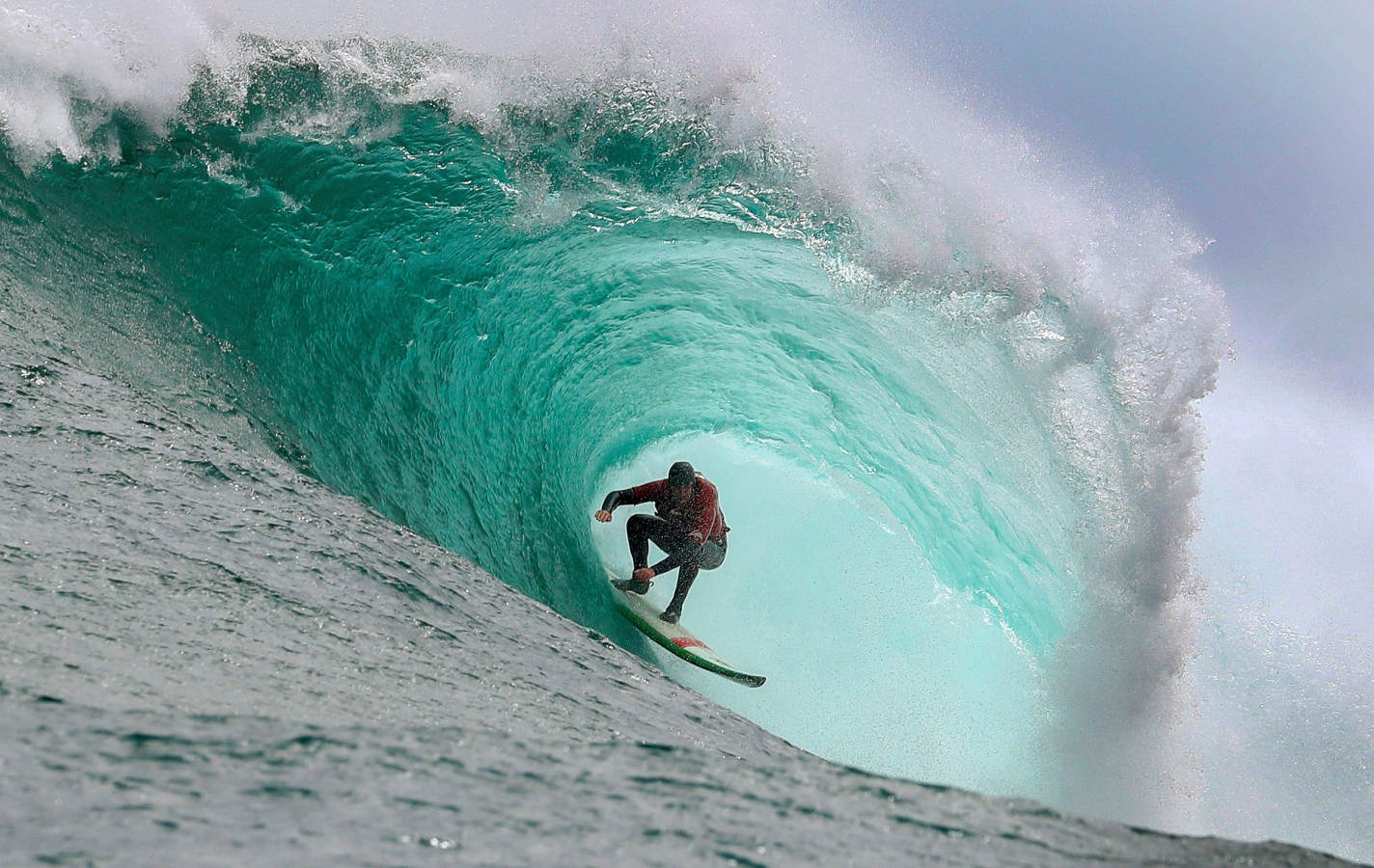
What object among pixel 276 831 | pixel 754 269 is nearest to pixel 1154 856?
pixel 276 831

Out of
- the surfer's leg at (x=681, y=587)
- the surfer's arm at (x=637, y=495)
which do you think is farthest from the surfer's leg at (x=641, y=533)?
the surfer's leg at (x=681, y=587)

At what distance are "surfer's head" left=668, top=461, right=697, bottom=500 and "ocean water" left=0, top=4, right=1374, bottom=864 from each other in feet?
3.71

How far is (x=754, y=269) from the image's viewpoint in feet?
33.8

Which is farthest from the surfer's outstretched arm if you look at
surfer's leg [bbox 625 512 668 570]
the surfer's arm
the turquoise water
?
the turquoise water

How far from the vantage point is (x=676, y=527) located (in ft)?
24.2

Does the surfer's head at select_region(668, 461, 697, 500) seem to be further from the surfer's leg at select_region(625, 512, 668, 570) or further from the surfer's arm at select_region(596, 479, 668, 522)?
the surfer's leg at select_region(625, 512, 668, 570)

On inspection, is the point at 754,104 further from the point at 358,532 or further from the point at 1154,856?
the point at 1154,856

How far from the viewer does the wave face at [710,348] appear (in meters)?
6.32

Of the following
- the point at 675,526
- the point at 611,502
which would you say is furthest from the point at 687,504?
the point at 611,502

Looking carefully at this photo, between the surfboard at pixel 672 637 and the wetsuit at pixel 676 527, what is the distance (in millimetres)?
177

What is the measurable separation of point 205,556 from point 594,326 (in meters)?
6.44

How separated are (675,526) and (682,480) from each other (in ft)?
1.56

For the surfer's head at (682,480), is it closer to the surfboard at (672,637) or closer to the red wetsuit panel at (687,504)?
the red wetsuit panel at (687,504)

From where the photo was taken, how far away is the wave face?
6.32m
